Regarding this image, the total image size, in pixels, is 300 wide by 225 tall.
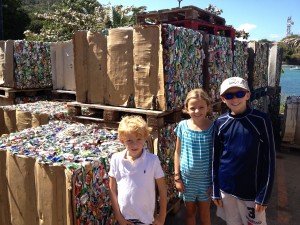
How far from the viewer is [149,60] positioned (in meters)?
3.63

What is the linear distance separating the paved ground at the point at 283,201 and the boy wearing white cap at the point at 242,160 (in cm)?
151

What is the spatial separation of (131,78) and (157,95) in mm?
423

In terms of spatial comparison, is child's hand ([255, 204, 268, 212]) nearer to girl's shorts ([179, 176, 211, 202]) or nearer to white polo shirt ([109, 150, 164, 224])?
girl's shorts ([179, 176, 211, 202])

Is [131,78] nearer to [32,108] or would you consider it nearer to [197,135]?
[197,135]

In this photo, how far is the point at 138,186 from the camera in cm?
236

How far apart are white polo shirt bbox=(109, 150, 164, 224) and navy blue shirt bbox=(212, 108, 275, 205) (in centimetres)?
61

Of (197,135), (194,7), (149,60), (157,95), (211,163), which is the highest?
(194,7)

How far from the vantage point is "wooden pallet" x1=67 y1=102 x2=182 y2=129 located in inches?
145

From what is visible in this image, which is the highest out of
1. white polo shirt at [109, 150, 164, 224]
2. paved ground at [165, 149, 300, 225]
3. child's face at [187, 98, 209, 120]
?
child's face at [187, 98, 209, 120]

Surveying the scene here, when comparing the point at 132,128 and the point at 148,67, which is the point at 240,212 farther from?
the point at 148,67

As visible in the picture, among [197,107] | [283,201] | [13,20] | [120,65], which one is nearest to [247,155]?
[197,107]

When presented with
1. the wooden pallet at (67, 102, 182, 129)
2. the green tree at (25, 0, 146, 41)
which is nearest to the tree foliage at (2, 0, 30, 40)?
the green tree at (25, 0, 146, 41)

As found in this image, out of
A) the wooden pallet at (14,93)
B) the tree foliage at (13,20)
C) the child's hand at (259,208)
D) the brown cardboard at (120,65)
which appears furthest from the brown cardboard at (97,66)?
the tree foliage at (13,20)

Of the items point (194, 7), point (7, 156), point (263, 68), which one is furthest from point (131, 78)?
point (263, 68)
